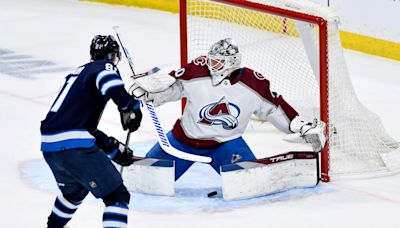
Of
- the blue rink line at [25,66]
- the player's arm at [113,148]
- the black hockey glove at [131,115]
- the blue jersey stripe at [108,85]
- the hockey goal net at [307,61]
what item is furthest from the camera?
the blue rink line at [25,66]

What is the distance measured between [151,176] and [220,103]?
17.3 inches

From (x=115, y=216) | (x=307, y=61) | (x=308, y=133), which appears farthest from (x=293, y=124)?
(x=115, y=216)

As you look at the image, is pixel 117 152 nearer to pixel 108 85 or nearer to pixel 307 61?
pixel 108 85

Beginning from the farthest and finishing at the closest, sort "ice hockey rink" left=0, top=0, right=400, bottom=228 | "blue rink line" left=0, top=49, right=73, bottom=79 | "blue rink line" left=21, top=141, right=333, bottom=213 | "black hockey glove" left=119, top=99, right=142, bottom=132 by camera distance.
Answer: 1. "blue rink line" left=0, top=49, right=73, bottom=79
2. "blue rink line" left=21, top=141, right=333, bottom=213
3. "ice hockey rink" left=0, top=0, right=400, bottom=228
4. "black hockey glove" left=119, top=99, right=142, bottom=132

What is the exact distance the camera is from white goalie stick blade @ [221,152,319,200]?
5.39m

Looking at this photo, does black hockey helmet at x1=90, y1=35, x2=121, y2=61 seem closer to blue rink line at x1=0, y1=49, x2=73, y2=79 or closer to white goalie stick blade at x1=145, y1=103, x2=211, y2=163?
white goalie stick blade at x1=145, y1=103, x2=211, y2=163

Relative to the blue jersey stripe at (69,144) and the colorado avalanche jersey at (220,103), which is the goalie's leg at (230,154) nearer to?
the colorado avalanche jersey at (220,103)

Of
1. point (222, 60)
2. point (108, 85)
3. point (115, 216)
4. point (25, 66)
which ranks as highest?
point (108, 85)

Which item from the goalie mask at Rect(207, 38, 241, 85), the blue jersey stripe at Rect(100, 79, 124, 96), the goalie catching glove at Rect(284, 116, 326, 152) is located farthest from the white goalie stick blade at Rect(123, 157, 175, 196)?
the blue jersey stripe at Rect(100, 79, 124, 96)

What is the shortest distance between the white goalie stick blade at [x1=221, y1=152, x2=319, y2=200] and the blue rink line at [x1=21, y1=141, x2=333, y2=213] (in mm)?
32

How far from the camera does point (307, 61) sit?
6312mm


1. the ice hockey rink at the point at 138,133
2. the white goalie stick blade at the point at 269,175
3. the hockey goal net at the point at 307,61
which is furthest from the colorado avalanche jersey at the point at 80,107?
the hockey goal net at the point at 307,61

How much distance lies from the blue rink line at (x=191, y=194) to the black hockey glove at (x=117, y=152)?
0.47 meters

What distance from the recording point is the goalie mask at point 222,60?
538 centimetres
